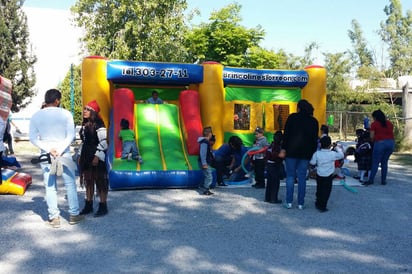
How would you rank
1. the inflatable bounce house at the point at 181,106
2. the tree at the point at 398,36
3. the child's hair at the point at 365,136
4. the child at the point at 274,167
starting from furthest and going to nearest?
the tree at the point at 398,36 → the child's hair at the point at 365,136 → the inflatable bounce house at the point at 181,106 → the child at the point at 274,167

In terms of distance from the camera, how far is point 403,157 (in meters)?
15.5

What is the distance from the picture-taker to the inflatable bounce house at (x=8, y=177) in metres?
7.85

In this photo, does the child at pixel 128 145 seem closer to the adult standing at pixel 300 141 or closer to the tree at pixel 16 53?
the adult standing at pixel 300 141

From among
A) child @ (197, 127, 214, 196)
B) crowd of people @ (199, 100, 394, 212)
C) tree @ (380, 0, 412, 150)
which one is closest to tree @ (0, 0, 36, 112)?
crowd of people @ (199, 100, 394, 212)

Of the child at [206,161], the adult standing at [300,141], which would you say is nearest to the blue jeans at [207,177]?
the child at [206,161]

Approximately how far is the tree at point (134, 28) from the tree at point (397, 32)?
4046cm

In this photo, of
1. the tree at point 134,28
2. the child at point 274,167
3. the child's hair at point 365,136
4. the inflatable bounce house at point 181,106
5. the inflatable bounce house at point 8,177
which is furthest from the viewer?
the tree at point 134,28

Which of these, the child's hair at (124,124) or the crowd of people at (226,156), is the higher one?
the child's hair at (124,124)

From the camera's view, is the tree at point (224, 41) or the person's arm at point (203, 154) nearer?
the person's arm at point (203, 154)

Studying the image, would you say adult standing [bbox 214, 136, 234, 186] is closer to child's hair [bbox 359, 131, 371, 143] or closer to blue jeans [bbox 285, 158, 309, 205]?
blue jeans [bbox 285, 158, 309, 205]

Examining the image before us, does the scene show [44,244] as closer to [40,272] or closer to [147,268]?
[40,272]

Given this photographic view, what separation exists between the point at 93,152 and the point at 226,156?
13.1 feet

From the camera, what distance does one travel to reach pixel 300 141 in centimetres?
688

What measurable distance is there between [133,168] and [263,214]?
10.0 ft
